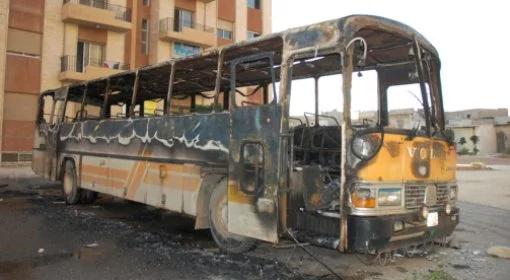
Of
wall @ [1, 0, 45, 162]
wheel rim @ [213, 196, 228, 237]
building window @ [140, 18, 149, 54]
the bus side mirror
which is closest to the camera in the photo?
the bus side mirror

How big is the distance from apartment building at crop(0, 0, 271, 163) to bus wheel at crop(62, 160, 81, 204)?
14429mm

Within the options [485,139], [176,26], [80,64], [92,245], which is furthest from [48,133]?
[485,139]

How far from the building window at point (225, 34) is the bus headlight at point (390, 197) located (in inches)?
1216

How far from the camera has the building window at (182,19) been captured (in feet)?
107

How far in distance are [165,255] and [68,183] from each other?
22.1ft

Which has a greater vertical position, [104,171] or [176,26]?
[176,26]

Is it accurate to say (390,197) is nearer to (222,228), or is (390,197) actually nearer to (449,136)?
(449,136)

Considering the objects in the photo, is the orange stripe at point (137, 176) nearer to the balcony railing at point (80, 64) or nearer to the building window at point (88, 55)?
the balcony railing at point (80, 64)

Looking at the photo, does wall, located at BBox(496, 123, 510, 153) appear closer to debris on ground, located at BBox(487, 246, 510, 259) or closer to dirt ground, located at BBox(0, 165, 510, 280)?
dirt ground, located at BBox(0, 165, 510, 280)

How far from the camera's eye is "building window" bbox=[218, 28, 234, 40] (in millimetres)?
35062

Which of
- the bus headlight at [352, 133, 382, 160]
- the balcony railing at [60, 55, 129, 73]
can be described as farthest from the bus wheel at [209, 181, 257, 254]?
the balcony railing at [60, 55, 129, 73]

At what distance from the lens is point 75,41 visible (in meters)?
27.7

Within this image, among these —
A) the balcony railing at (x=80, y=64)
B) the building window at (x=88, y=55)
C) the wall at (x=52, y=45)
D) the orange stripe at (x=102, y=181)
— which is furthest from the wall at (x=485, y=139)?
the orange stripe at (x=102, y=181)

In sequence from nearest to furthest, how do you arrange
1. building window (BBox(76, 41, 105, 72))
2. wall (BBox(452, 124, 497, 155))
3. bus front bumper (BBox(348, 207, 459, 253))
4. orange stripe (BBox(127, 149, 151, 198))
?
bus front bumper (BBox(348, 207, 459, 253)) < orange stripe (BBox(127, 149, 151, 198)) < building window (BBox(76, 41, 105, 72)) < wall (BBox(452, 124, 497, 155))
